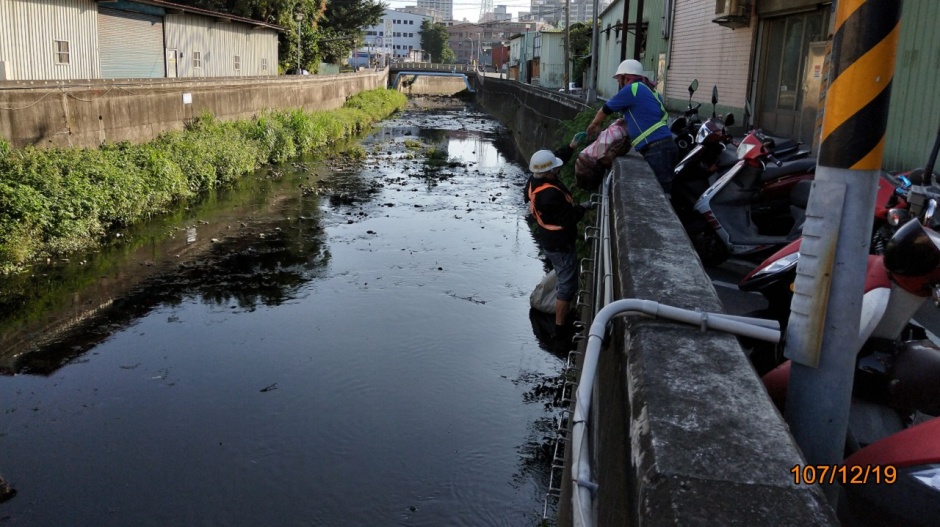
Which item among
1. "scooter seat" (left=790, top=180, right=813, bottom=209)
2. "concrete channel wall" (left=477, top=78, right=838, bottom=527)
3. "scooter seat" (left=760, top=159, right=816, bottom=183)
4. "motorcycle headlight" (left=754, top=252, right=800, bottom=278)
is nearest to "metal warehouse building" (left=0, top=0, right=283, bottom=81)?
"scooter seat" (left=760, top=159, right=816, bottom=183)

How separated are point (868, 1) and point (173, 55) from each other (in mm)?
26789

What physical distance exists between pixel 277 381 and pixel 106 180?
653cm

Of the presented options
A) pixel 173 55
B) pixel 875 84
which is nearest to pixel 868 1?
pixel 875 84

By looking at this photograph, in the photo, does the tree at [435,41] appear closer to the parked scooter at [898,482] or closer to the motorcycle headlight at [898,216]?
the motorcycle headlight at [898,216]

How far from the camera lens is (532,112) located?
2711 cm

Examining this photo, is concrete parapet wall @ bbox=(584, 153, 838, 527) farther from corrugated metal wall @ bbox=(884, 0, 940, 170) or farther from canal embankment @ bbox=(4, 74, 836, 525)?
corrugated metal wall @ bbox=(884, 0, 940, 170)

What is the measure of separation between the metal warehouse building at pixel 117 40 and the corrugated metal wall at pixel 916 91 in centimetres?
1742

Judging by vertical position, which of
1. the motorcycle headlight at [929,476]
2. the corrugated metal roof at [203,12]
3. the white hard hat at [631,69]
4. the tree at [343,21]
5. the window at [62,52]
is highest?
the tree at [343,21]

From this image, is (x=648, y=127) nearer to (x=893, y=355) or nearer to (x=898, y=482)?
(x=893, y=355)

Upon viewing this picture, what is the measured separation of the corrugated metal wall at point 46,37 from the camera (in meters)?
17.9

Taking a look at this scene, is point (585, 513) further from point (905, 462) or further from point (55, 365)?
point (55, 365)

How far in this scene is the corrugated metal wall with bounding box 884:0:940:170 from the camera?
8.38 metres

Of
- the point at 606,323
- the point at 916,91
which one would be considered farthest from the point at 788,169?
the point at 606,323

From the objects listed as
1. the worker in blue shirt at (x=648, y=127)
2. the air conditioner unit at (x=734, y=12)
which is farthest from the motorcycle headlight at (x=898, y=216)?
the air conditioner unit at (x=734, y=12)
